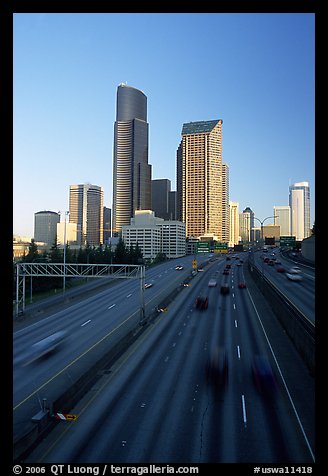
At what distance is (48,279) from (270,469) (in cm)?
5636

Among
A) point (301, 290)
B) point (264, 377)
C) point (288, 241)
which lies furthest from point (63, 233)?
point (264, 377)

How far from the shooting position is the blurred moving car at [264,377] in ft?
59.5

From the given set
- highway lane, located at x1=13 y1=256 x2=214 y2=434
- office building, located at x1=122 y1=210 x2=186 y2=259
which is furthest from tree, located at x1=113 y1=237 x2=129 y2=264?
office building, located at x1=122 y1=210 x2=186 y2=259

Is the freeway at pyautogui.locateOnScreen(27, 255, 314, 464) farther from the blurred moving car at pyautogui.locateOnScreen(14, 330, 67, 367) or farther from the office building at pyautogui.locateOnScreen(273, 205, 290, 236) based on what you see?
the office building at pyautogui.locateOnScreen(273, 205, 290, 236)

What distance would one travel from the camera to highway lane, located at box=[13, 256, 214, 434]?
1731 centimetres

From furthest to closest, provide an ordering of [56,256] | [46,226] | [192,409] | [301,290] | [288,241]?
1. [46,226]
2. [56,256]
3. [288,241]
4. [301,290]
5. [192,409]

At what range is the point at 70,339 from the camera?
28984 millimetres

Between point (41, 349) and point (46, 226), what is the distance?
88.6 metres

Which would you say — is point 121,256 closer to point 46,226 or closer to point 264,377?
point 46,226

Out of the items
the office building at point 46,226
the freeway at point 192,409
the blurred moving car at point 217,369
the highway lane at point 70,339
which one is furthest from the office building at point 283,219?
the office building at point 46,226

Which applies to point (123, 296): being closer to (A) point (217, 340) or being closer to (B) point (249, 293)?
(B) point (249, 293)

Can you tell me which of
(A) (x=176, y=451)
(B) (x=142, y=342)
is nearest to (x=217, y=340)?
(B) (x=142, y=342)

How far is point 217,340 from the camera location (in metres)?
28.9
